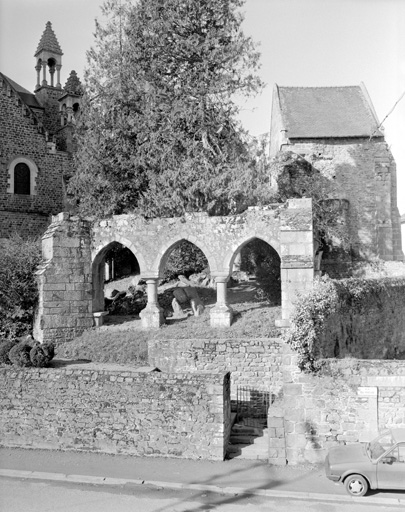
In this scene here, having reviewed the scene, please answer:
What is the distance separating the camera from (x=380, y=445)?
8648 millimetres

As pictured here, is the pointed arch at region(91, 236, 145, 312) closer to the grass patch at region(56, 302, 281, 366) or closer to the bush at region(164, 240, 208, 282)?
the grass patch at region(56, 302, 281, 366)

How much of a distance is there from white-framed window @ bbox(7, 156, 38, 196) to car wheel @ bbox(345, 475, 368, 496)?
22.3 metres

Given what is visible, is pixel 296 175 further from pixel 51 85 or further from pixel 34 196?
pixel 51 85

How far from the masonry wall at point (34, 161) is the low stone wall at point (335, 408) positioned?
64.3 feet

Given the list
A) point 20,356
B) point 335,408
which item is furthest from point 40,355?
point 335,408

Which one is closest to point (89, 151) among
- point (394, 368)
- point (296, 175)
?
point (296, 175)

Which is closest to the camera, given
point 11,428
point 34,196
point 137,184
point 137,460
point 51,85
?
point 137,460

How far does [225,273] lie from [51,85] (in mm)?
24294

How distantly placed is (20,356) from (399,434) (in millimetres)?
8218

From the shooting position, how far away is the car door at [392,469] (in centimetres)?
826

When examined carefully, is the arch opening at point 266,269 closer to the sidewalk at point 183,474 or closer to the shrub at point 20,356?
the shrub at point 20,356

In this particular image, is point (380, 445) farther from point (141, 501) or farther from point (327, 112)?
point (327, 112)

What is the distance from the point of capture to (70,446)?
10711mm

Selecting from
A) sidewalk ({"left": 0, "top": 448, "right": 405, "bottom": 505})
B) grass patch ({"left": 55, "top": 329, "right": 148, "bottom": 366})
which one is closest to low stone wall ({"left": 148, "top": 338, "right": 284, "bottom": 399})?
grass patch ({"left": 55, "top": 329, "right": 148, "bottom": 366})
